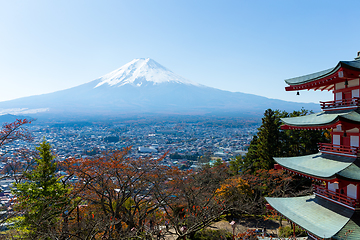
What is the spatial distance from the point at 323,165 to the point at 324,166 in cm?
9

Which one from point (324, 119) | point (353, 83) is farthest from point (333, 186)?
point (353, 83)

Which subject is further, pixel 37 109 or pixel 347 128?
pixel 37 109

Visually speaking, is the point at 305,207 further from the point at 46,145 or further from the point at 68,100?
the point at 68,100

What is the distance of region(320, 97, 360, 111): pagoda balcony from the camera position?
6.52 meters

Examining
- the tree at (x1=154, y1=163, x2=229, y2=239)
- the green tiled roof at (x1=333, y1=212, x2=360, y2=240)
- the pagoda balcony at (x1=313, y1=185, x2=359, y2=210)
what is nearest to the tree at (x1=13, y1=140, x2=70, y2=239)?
the tree at (x1=154, y1=163, x2=229, y2=239)

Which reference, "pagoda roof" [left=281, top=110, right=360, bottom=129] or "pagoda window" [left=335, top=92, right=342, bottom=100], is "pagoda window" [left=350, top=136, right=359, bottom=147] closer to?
"pagoda roof" [left=281, top=110, right=360, bottom=129]

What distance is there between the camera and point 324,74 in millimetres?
6703

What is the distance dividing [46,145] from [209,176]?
13152mm

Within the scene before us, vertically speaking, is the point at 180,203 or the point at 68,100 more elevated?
the point at 68,100

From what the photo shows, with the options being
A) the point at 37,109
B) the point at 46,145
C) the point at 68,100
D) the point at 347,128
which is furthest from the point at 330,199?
the point at 68,100

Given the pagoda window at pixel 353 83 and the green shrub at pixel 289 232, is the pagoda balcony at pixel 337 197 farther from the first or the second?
the green shrub at pixel 289 232

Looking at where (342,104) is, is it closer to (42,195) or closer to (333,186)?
(333,186)

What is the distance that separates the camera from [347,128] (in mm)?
6586

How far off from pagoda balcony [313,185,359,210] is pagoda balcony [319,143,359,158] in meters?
1.21
